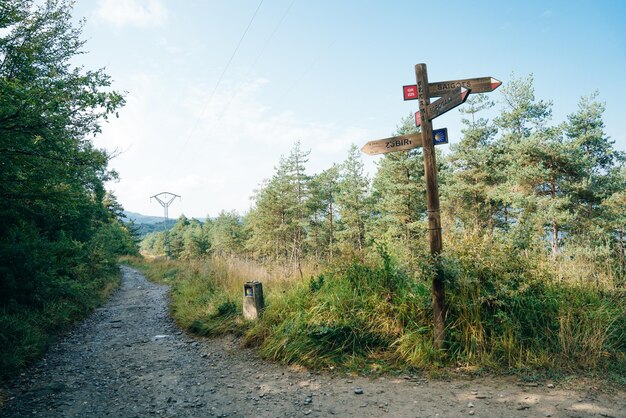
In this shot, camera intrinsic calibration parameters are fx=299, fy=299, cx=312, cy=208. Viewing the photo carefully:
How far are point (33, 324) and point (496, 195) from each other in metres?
20.8

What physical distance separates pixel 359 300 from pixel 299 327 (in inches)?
40.7

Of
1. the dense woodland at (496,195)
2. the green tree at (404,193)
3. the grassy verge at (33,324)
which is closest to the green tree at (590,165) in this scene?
the dense woodland at (496,195)

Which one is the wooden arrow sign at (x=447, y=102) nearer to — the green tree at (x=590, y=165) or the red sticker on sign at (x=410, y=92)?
the red sticker on sign at (x=410, y=92)

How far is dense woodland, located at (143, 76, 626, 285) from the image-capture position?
18.6 ft

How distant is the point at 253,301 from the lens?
5805mm

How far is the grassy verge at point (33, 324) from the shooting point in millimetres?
4531

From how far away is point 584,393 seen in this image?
10.1 ft

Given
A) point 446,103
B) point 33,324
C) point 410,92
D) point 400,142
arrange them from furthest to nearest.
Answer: point 33,324
point 400,142
point 410,92
point 446,103

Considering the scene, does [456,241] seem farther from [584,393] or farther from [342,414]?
[342,414]

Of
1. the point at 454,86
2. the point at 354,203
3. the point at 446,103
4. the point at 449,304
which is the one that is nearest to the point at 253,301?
the point at 449,304

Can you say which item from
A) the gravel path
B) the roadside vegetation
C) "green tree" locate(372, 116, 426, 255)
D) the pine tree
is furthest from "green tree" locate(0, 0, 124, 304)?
the pine tree

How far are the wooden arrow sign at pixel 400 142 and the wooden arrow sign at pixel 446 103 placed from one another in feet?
0.74

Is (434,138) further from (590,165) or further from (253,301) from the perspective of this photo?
(590,165)

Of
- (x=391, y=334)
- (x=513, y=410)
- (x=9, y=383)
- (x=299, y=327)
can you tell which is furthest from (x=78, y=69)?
(x=513, y=410)
